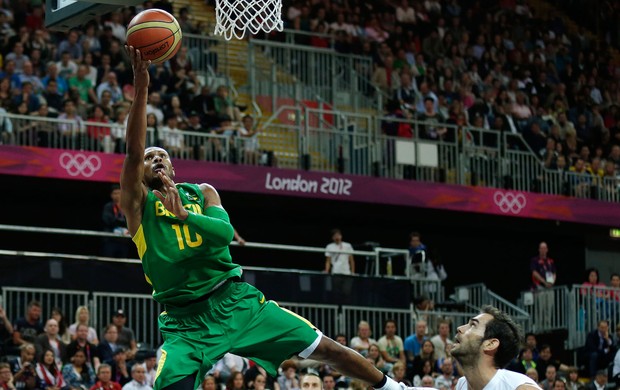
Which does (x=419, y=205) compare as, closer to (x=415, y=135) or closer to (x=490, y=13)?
(x=415, y=135)

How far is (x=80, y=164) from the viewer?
918 inches

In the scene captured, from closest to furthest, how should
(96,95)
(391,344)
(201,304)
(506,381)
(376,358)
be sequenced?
(506,381)
(201,304)
(376,358)
(391,344)
(96,95)

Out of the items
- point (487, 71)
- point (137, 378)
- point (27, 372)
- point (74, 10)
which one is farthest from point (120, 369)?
point (487, 71)

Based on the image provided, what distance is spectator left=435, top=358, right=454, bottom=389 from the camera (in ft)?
64.6

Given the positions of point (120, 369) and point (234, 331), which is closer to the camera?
point (234, 331)

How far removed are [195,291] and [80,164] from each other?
13015 mm

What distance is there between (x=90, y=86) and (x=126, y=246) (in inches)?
134

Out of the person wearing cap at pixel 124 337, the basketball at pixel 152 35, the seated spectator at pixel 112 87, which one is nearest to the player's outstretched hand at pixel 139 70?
the basketball at pixel 152 35

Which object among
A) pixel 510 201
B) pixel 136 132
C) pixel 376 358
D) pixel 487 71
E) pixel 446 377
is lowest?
pixel 446 377

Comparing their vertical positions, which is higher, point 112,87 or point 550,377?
point 112,87

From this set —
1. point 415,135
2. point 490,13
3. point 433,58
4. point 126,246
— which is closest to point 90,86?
point 126,246

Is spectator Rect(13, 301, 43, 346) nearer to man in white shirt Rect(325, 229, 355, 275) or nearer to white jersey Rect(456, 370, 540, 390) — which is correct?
man in white shirt Rect(325, 229, 355, 275)

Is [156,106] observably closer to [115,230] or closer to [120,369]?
[115,230]

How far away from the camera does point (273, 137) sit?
25.8 metres
